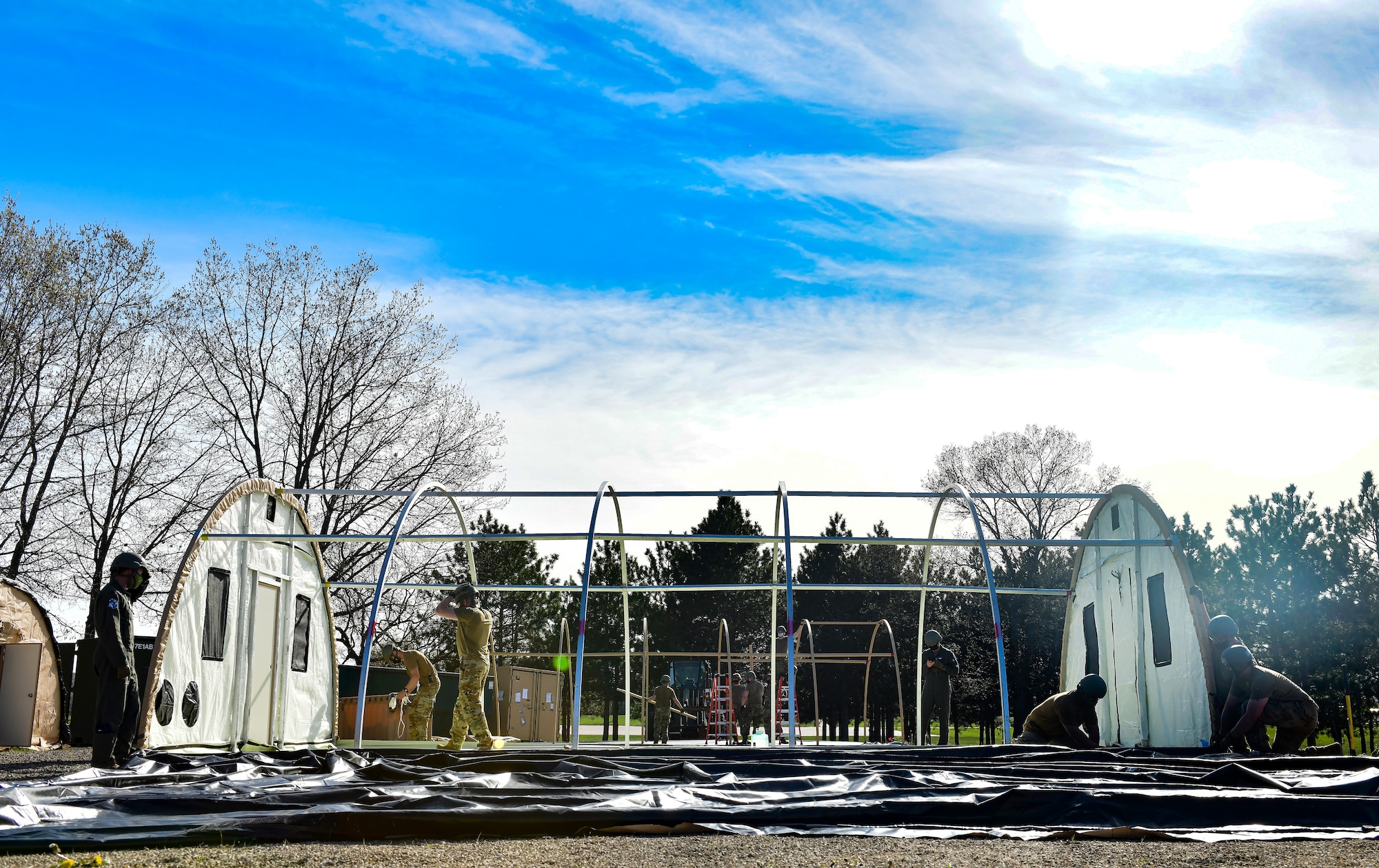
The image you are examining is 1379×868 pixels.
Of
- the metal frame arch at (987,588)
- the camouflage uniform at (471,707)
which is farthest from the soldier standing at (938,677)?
the camouflage uniform at (471,707)

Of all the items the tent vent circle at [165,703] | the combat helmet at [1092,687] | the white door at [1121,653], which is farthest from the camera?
the white door at [1121,653]

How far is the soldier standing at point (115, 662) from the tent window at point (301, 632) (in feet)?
14.8

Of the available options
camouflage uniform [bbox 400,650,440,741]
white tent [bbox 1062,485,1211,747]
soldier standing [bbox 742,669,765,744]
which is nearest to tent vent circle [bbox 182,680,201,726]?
camouflage uniform [bbox 400,650,440,741]

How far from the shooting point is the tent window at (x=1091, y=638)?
14867 millimetres

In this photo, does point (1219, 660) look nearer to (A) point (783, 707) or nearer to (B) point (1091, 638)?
(B) point (1091, 638)

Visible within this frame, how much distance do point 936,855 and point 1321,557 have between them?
31509 millimetres

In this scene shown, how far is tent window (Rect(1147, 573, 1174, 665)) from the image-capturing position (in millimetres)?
12672

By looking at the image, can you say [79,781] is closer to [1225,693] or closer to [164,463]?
[1225,693]

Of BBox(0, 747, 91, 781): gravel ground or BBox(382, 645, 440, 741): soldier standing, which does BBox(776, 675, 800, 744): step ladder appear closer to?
BBox(382, 645, 440, 741): soldier standing

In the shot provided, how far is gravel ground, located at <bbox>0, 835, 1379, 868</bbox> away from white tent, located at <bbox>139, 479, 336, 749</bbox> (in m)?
7.42

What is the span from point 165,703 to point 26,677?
338 inches

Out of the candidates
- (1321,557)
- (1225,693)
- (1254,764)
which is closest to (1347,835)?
(1254,764)

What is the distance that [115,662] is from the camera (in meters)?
10.3

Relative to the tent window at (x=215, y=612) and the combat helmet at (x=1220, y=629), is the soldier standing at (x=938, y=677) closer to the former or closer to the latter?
the combat helmet at (x=1220, y=629)
